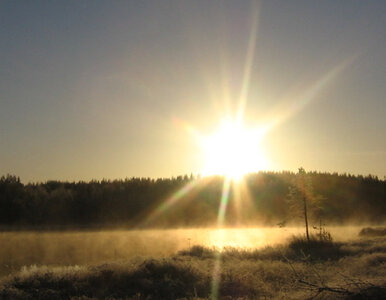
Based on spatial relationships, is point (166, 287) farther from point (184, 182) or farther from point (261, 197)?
point (184, 182)

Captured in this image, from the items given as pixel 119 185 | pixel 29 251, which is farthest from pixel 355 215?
pixel 29 251

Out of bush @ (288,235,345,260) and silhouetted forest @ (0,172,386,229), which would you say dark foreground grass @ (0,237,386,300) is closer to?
bush @ (288,235,345,260)

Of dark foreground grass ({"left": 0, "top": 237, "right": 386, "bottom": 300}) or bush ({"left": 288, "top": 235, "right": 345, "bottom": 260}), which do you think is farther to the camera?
bush ({"left": 288, "top": 235, "right": 345, "bottom": 260})

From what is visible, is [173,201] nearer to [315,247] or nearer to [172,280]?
[315,247]

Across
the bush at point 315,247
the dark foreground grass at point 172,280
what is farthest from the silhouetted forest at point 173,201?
the dark foreground grass at point 172,280

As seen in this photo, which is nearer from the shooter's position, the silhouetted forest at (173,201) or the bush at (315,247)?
the bush at (315,247)

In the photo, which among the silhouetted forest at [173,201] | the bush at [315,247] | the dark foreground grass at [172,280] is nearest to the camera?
the dark foreground grass at [172,280]

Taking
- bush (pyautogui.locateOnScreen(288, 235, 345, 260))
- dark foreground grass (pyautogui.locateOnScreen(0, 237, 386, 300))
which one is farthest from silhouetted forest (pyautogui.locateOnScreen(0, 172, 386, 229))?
dark foreground grass (pyautogui.locateOnScreen(0, 237, 386, 300))

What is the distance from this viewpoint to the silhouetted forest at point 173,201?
94.9 metres

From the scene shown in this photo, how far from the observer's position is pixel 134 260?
24516mm

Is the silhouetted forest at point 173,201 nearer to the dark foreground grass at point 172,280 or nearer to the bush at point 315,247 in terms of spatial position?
the bush at point 315,247

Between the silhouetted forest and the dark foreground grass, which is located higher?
the silhouetted forest

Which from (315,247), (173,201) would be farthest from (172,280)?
(173,201)

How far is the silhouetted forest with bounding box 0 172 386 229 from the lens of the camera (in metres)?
94.9
